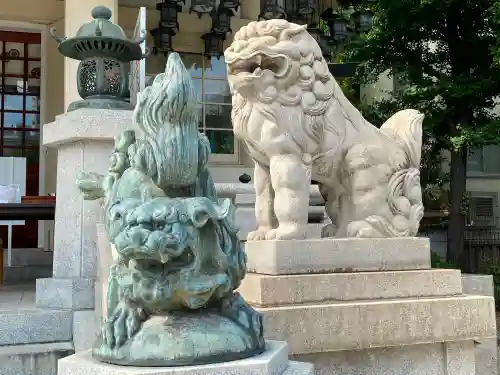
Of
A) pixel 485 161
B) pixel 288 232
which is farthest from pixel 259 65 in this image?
pixel 485 161

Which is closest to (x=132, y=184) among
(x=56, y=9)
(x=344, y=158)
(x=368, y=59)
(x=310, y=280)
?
(x=310, y=280)

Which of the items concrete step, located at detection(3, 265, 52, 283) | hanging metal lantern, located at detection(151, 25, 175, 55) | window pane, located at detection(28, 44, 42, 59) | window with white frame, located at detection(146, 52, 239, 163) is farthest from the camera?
window pane, located at detection(28, 44, 42, 59)

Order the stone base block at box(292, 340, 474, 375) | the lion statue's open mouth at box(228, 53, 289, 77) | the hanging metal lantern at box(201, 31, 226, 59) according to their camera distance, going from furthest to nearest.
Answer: the hanging metal lantern at box(201, 31, 226, 59), the lion statue's open mouth at box(228, 53, 289, 77), the stone base block at box(292, 340, 474, 375)

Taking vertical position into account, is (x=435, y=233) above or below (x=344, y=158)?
below

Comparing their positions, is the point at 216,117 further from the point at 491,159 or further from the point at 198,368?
the point at 491,159

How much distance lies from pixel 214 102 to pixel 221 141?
636 mm

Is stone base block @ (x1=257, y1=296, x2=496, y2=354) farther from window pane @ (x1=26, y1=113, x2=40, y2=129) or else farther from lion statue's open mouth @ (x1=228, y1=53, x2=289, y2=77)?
window pane @ (x1=26, y1=113, x2=40, y2=129)

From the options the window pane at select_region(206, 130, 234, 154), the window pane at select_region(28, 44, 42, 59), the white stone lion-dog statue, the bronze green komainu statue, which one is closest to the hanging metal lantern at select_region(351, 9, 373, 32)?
the window pane at select_region(206, 130, 234, 154)

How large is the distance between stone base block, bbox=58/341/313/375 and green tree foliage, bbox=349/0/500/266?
913 cm

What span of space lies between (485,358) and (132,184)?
11.7 ft

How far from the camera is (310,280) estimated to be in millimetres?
3426

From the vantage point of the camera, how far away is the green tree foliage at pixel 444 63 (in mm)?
10680

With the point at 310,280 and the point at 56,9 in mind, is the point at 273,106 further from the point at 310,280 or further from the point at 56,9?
the point at 56,9

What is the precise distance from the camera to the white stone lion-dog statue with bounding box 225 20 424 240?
11.8ft
